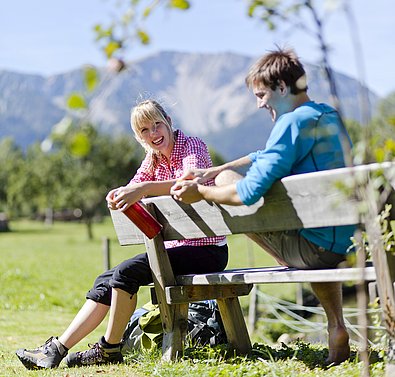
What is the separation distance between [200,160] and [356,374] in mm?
1781

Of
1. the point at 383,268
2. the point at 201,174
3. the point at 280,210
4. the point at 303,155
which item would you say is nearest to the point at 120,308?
the point at 201,174

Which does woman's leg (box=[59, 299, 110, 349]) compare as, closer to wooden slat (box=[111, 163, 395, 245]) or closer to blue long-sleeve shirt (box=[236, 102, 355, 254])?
wooden slat (box=[111, 163, 395, 245])

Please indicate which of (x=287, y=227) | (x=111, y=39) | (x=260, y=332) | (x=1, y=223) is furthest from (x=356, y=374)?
(x=1, y=223)

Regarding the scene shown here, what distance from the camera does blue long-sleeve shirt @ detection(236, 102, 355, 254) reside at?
12.1 feet

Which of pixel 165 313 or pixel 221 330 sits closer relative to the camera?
pixel 165 313

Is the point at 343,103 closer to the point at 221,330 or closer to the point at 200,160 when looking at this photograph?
the point at 200,160

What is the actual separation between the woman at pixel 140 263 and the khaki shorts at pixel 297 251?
2.29ft

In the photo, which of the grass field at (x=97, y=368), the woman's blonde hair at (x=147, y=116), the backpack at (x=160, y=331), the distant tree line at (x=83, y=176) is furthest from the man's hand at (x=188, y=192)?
the distant tree line at (x=83, y=176)

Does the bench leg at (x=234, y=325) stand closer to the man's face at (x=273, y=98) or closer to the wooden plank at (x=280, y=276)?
the wooden plank at (x=280, y=276)

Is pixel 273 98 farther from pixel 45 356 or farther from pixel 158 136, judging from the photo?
pixel 45 356

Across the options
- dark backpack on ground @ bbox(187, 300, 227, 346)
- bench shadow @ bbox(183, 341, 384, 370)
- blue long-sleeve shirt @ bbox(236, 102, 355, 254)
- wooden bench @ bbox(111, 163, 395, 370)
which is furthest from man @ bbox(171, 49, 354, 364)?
dark backpack on ground @ bbox(187, 300, 227, 346)

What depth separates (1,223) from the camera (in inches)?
2266

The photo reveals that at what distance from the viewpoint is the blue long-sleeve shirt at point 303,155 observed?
12.1 feet

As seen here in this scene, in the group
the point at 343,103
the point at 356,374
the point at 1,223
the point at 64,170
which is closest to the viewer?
the point at 343,103
